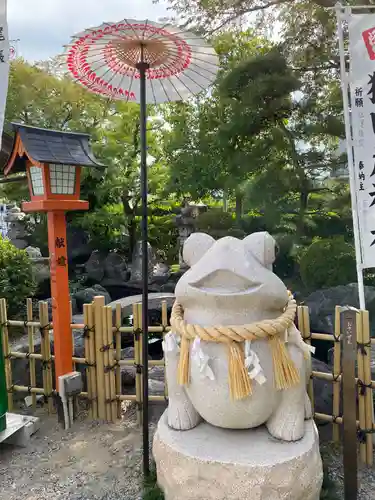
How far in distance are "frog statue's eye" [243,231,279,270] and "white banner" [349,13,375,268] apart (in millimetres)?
1623

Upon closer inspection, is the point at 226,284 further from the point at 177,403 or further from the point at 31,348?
the point at 31,348

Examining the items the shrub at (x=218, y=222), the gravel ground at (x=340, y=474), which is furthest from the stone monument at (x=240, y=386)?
the shrub at (x=218, y=222)

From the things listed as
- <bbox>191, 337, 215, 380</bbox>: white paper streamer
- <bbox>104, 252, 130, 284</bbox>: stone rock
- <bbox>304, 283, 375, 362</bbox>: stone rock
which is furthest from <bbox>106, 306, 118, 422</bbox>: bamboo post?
<bbox>104, 252, 130, 284</bbox>: stone rock

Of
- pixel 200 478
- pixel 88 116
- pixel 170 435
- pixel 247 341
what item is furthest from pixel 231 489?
pixel 88 116

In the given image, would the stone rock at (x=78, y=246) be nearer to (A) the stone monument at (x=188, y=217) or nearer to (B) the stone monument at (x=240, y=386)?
(A) the stone monument at (x=188, y=217)

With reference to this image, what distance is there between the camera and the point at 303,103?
282 inches

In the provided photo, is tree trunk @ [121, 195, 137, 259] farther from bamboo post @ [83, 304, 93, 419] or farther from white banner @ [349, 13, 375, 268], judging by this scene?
white banner @ [349, 13, 375, 268]

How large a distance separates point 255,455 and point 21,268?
560 cm

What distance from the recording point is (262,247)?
2.40 m

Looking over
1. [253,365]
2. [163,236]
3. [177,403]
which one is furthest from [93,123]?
[253,365]

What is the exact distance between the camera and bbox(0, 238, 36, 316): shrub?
657 cm

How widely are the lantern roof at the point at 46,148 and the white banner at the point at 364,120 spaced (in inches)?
87.9

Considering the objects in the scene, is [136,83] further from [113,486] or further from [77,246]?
[77,246]

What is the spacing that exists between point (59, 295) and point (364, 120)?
10.1ft
